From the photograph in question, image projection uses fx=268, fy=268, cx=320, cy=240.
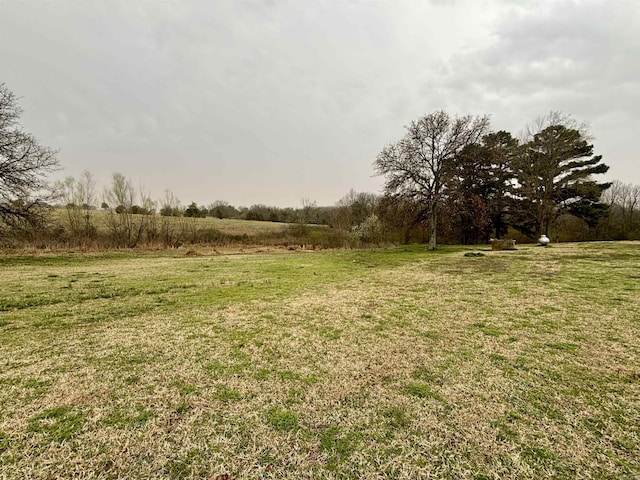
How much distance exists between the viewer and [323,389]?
292 centimetres

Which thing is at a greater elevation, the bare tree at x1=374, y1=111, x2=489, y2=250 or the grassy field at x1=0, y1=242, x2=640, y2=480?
the bare tree at x1=374, y1=111, x2=489, y2=250

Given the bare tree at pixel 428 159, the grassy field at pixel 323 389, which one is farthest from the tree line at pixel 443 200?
the grassy field at pixel 323 389

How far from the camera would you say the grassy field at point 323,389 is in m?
2.01

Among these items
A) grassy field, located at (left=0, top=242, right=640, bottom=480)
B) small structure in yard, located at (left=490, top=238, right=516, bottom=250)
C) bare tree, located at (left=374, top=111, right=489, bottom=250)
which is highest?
bare tree, located at (left=374, top=111, right=489, bottom=250)

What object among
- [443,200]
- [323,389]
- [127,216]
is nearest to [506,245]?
[443,200]

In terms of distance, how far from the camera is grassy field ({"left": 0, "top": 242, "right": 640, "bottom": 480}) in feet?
6.58

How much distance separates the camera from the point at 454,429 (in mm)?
2293

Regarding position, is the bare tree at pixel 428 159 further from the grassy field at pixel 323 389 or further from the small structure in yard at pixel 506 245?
the grassy field at pixel 323 389

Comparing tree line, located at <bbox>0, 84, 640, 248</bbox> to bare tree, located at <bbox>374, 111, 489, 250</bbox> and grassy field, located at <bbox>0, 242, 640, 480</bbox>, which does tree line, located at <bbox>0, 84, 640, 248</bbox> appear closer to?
bare tree, located at <bbox>374, 111, 489, 250</bbox>

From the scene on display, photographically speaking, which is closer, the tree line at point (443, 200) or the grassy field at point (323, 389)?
the grassy field at point (323, 389)

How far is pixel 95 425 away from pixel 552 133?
113 ft

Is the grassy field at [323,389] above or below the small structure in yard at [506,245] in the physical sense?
below

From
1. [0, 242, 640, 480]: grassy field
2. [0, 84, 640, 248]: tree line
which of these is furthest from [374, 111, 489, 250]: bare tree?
[0, 242, 640, 480]: grassy field

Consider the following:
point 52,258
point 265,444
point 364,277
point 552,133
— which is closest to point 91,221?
point 52,258
